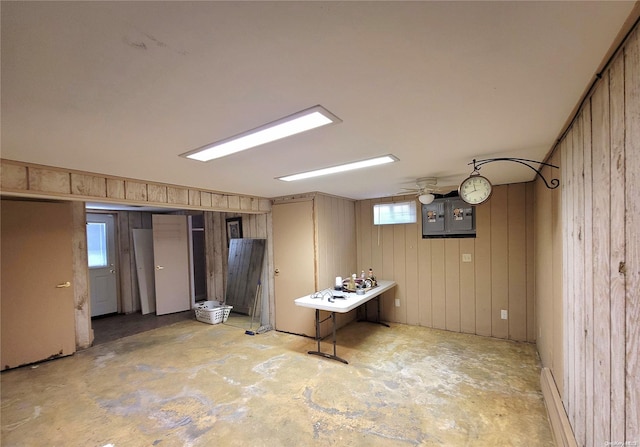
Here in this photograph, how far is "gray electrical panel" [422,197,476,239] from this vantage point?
13.9ft

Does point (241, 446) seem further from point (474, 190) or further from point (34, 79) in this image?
point (474, 190)

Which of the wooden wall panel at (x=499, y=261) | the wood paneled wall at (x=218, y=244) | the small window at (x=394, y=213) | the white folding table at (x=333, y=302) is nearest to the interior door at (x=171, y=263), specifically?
the wood paneled wall at (x=218, y=244)

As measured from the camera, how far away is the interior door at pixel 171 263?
5652mm

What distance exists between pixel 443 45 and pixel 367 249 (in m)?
4.41

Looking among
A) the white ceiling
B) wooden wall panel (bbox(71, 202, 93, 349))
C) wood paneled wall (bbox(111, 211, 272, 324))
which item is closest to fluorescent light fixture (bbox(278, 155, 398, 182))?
the white ceiling

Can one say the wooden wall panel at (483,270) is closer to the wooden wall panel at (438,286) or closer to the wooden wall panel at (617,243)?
the wooden wall panel at (438,286)

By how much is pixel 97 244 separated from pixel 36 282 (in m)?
2.36

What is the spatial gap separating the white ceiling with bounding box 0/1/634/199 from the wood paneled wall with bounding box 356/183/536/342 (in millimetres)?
2272

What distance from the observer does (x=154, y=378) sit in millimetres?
3023

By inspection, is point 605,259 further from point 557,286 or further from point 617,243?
point 557,286

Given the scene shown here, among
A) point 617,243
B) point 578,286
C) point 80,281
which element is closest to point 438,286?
point 578,286

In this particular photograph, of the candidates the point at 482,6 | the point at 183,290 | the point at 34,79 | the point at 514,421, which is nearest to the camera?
the point at 482,6

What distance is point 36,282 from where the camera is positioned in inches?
138

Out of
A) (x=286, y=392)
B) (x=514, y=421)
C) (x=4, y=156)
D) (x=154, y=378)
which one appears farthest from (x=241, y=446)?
(x=4, y=156)
